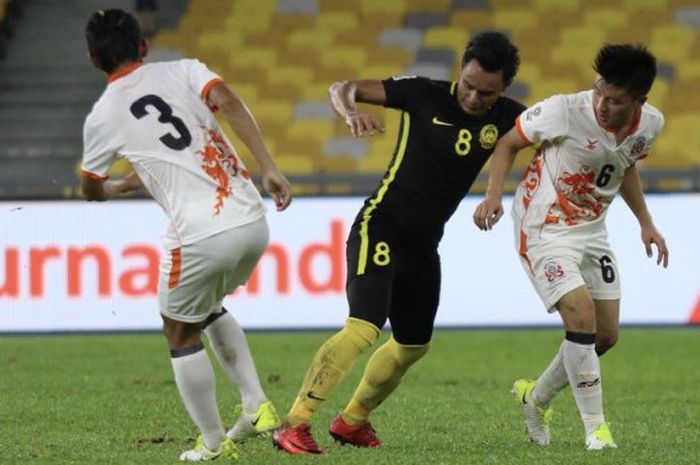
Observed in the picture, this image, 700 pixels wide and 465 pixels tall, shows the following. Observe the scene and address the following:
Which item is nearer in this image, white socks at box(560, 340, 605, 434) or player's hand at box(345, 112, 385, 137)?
player's hand at box(345, 112, 385, 137)

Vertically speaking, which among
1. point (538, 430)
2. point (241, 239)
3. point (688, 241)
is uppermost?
point (241, 239)

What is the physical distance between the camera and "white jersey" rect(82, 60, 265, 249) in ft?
22.9

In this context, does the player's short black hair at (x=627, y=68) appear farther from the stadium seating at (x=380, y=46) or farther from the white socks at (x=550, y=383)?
the stadium seating at (x=380, y=46)

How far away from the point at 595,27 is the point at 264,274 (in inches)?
309

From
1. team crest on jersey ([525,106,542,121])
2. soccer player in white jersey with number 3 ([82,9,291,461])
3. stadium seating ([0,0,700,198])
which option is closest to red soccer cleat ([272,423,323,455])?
soccer player in white jersey with number 3 ([82,9,291,461])

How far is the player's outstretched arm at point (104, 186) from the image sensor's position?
716cm

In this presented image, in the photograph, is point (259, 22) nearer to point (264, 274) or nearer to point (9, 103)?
point (9, 103)

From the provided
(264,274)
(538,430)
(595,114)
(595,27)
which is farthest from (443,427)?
(595,27)

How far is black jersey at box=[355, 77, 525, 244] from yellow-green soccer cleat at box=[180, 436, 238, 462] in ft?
4.10

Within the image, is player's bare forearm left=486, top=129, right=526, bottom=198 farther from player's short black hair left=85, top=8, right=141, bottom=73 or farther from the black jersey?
player's short black hair left=85, top=8, right=141, bottom=73

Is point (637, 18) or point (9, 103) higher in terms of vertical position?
point (637, 18)

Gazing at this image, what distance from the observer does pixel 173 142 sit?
22.9 ft

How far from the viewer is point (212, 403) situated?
7207 millimetres

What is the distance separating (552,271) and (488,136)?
677 mm
